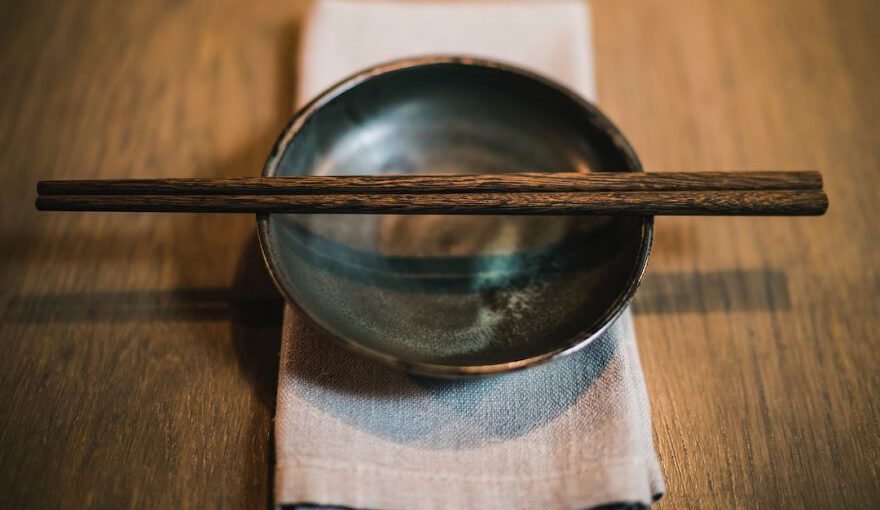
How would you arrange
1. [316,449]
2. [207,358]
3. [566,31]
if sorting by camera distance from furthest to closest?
1. [566,31]
2. [207,358]
3. [316,449]

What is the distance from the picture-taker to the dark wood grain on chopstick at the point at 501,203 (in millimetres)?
705

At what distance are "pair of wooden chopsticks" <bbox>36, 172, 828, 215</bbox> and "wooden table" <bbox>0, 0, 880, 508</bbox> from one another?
17cm

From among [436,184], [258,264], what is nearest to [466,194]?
[436,184]

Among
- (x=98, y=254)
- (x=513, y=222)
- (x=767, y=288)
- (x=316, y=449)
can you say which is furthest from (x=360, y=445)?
(x=767, y=288)

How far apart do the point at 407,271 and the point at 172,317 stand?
0.33 m

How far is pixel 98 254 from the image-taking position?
86 cm

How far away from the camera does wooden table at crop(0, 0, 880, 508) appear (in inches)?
28.5

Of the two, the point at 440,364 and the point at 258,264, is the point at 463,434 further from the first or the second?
the point at 258,264

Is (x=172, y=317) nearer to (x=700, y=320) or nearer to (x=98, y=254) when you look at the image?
(x=98, y=254)

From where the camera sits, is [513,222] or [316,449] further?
[513,222]

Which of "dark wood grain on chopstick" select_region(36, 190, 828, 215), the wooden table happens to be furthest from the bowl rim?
the wooden table

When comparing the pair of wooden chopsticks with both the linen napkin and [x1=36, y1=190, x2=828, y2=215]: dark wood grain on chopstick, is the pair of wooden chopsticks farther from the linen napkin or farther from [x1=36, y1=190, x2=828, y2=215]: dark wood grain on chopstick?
the linen napkin

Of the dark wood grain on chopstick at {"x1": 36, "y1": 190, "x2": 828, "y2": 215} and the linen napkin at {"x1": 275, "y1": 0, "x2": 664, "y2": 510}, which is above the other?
the dark wood grain on chopstick at {"x1": 36, "y1": 190, "x2": 828, "y2": 215}

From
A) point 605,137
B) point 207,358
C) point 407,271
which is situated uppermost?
point 605,137
